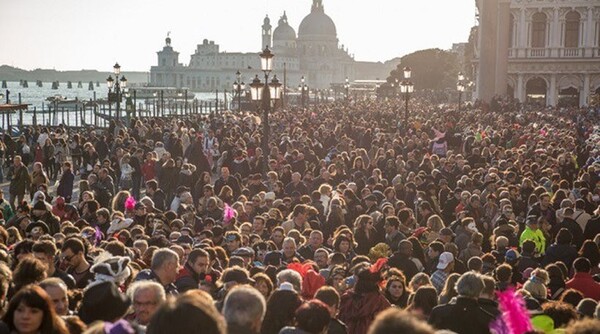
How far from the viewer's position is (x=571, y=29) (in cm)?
7519

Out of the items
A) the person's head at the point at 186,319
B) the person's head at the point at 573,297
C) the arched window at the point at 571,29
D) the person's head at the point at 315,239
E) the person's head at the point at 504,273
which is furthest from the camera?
the arched window at the point at 571,29

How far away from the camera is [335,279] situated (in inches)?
380

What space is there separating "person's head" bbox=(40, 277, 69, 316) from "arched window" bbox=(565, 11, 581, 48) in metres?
72.3

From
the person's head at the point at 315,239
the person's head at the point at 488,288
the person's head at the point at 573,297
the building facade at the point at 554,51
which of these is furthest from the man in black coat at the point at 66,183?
the building facade at the point at 554,51

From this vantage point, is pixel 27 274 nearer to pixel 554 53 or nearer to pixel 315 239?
pixel 315 239

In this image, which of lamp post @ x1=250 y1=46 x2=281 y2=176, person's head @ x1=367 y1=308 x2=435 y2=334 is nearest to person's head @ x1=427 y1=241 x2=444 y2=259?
person's head @ x1=367 y1=308 x2=435 y2=334

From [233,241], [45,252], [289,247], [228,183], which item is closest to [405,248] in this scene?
[289,247]

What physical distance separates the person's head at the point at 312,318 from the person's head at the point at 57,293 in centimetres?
171

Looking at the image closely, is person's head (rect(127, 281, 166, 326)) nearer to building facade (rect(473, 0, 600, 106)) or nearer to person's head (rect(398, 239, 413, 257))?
person's head (rect(398, 239, 413, 257))

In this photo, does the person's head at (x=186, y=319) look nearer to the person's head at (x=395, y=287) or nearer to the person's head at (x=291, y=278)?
the person's head at (x=291, y=278)

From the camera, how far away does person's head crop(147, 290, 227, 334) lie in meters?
4.47

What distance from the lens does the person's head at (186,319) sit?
4469 mm

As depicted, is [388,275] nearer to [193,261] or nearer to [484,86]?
[193,261]

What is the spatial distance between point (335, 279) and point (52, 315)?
14.0 ft
